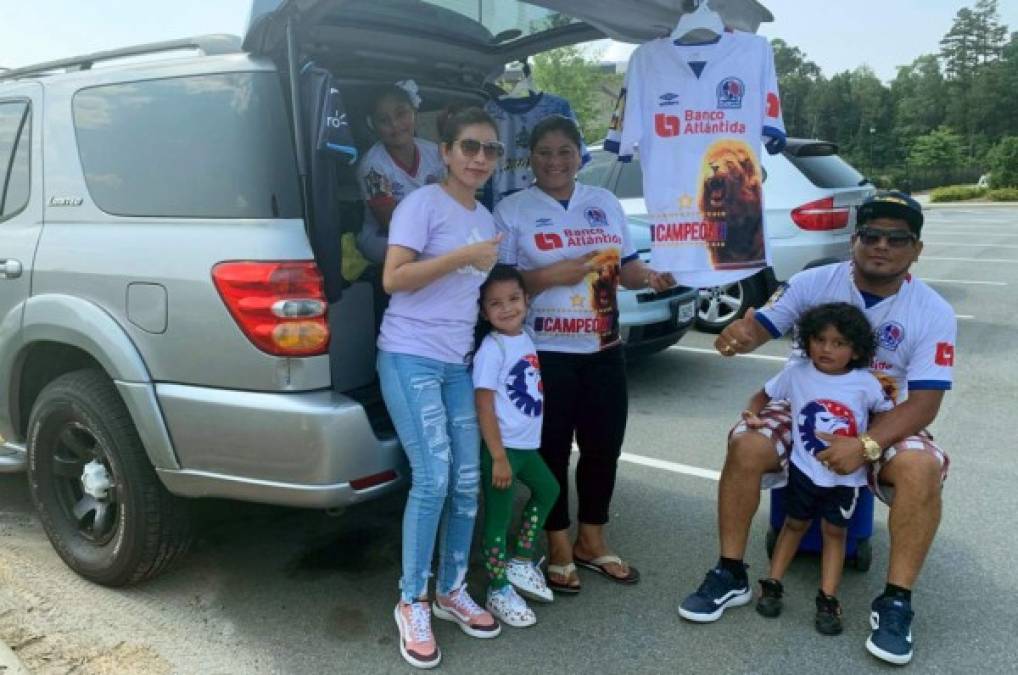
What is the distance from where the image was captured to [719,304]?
25.2ft

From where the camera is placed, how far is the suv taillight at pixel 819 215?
22.6 ft

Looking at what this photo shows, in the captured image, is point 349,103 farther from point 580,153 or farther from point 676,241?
point 676,241

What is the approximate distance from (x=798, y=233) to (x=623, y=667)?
525 centimetres

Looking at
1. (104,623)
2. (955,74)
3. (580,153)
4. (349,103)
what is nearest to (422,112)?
(349,103)

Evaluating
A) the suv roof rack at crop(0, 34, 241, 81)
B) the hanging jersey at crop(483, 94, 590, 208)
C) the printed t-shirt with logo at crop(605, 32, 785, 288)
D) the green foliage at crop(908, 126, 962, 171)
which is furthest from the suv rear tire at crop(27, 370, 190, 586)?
the green foliage at crop(908, 126, 962, 171)

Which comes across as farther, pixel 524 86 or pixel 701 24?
pixel 524 86

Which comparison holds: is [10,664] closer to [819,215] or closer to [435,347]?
[435,347]

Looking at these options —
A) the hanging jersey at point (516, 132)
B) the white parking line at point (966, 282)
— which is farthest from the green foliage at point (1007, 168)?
the hanging jersey at point (516, 132)

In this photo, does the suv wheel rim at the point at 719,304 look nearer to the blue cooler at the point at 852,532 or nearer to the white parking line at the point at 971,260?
the blue cooler at the point at 852,532

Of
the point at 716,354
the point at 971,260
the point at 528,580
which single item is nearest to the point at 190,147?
the point at 528,580

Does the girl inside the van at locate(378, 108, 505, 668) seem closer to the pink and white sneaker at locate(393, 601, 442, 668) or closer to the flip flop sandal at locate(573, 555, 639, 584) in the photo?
the pink and white sneaker at locate(393, 601, 442, 668)

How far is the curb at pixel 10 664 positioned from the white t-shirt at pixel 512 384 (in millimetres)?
1660

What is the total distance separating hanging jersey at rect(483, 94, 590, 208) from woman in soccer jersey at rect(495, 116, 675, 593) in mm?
706

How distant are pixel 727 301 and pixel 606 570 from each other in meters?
4.91
